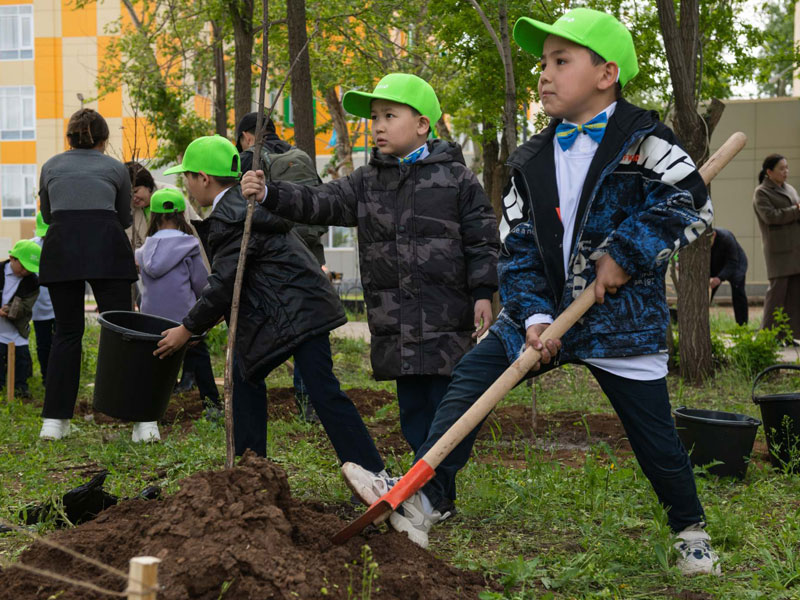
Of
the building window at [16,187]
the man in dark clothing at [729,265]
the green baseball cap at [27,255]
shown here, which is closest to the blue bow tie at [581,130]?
the green baseball cap at [27,255]

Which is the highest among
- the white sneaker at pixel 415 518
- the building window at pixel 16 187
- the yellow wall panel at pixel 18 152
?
the yellow wall panel at pixel 18 152

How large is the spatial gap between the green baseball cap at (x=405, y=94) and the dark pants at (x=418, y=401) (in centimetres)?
111

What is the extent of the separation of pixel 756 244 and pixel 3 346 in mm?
16204

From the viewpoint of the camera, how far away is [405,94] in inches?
150

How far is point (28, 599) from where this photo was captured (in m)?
2.44

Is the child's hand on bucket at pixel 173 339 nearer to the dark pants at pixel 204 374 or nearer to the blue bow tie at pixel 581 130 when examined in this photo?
the dark pants at pixel 204 374

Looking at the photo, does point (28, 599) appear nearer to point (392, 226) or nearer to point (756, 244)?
point (392, 226)

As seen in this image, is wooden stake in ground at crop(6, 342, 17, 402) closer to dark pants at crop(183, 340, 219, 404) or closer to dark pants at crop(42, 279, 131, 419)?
dark pants at crop(183, 340, 219, 404)

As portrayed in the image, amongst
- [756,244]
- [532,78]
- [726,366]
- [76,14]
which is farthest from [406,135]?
[76,14]

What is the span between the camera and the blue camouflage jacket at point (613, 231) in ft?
9.39

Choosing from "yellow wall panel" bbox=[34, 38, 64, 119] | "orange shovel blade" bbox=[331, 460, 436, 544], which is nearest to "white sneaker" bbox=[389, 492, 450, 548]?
"orange shovel blade" bbox=[331, 460, 436, 544]

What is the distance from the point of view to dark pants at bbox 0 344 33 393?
24.3 ft

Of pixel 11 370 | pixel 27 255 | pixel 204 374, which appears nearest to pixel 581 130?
pixel 204 374

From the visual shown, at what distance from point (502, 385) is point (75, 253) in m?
3.35
